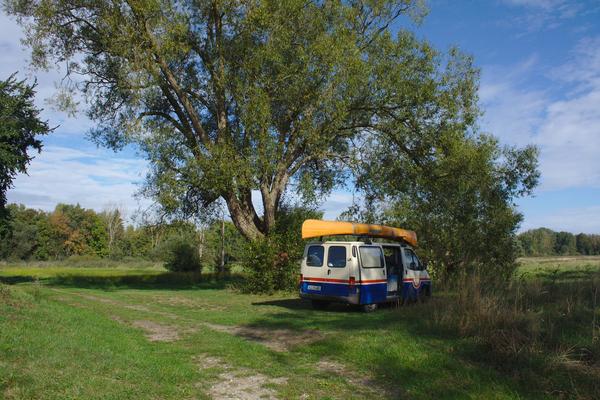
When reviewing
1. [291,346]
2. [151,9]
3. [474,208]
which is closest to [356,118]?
[474,208]

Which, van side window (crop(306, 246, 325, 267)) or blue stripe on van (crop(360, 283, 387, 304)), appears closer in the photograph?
blue stripe on van (crop(360, 283, 387, 304))

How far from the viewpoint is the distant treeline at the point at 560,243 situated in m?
98.8

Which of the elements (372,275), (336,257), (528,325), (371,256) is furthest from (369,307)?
(528,325)

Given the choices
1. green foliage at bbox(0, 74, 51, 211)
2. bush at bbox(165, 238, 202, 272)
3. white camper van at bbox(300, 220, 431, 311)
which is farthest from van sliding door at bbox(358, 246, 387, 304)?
bush at bbox(165, 238, 202, 272)

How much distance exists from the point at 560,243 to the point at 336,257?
360 feet

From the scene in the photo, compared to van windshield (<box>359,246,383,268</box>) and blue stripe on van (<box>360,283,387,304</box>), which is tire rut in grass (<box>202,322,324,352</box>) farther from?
van windshield (<box>359,246,383,268</box>)

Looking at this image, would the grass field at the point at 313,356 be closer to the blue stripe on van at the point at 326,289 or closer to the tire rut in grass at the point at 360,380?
the tire rut in grass at the point at 360,380

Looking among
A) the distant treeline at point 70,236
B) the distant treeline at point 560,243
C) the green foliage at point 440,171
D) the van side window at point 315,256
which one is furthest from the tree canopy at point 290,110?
the distant treeline at point 560,243

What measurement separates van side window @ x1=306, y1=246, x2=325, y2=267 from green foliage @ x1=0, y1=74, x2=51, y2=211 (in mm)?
19830

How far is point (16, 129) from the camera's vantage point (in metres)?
27.6

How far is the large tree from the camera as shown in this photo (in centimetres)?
1920

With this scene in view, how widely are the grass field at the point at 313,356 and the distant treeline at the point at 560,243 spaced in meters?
93.9

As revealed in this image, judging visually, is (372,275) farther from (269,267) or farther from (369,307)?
(269,267)

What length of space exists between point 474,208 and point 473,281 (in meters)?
14.6
